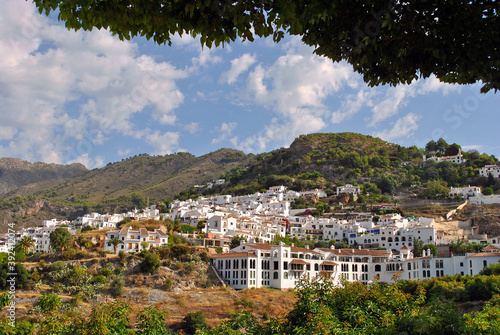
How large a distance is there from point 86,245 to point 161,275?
417 inches

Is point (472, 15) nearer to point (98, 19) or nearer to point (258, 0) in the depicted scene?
point (258, 0)

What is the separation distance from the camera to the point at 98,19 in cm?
468

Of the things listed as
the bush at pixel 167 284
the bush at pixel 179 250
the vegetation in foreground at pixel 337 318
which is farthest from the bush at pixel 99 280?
the vegetation in foreground at pixel 337 318

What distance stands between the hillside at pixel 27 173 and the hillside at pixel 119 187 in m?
13.1

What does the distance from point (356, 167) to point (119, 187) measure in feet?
274

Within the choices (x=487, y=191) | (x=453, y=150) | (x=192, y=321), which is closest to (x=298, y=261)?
(x=192, y=321)

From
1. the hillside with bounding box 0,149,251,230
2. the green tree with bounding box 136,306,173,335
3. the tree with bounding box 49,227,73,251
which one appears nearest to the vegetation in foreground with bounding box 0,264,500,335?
the green tree with bounding box 136,306,173,335

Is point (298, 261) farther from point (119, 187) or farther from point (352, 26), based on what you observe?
point (119, 187)

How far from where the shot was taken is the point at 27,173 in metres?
179

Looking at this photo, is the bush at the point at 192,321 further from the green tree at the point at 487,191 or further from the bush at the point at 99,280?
the green tree at the point at 487,191

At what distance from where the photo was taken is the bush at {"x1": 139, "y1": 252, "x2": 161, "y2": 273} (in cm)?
4184

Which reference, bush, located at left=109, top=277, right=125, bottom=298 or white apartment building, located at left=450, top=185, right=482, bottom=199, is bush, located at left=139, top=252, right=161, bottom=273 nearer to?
bush, located at left=109, top=277, right=125, bottom=298

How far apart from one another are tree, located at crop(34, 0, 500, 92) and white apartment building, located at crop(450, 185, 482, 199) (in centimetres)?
7882

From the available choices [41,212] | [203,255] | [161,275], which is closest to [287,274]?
[203,255]
